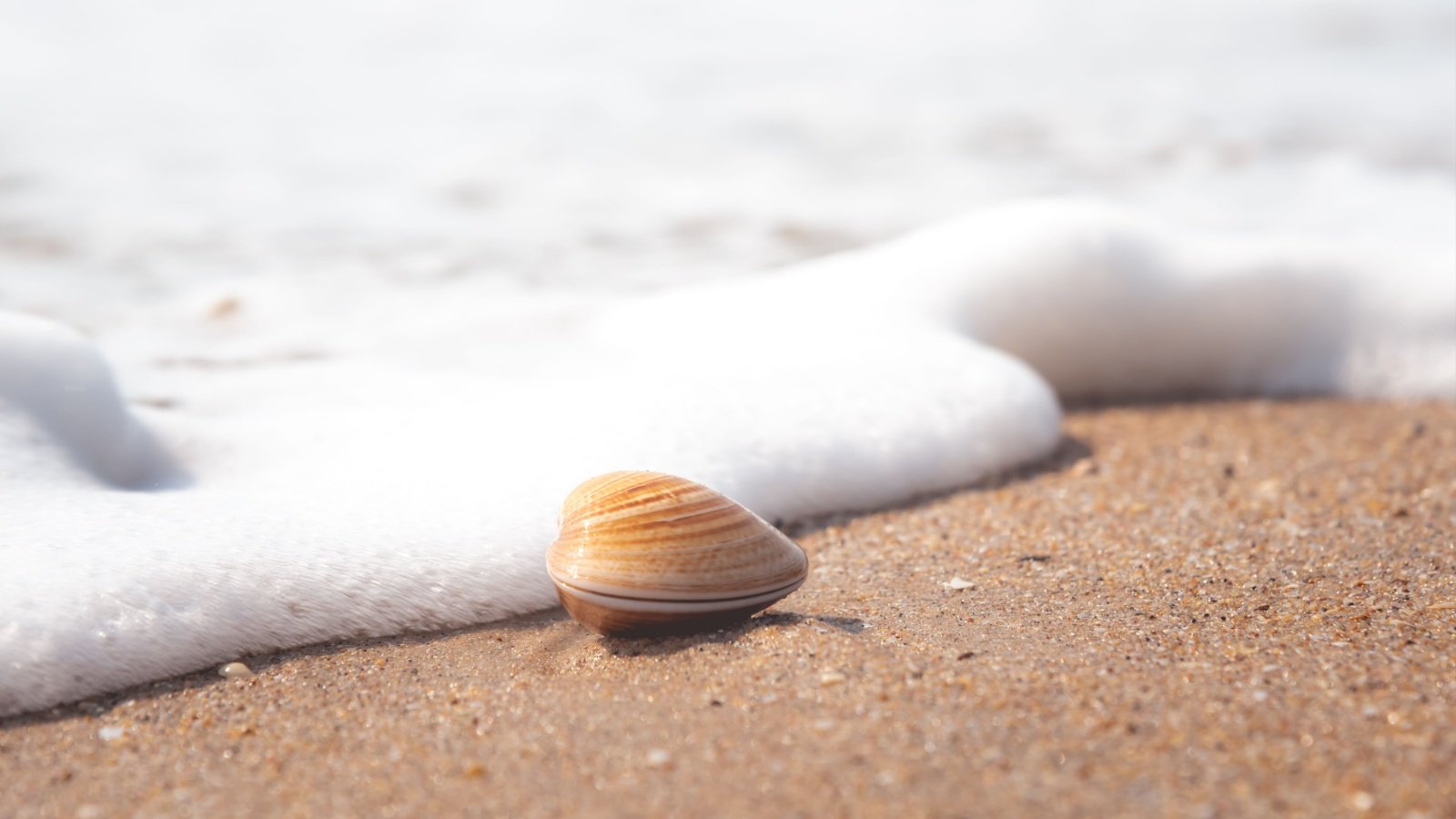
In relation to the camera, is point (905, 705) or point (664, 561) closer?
point (905, 705)

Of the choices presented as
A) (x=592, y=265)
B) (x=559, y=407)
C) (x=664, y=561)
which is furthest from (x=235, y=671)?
(x=592, y=265)

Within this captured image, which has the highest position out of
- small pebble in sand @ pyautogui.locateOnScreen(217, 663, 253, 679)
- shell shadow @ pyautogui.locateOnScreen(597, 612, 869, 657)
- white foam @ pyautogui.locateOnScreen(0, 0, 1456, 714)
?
white foam @ pyautogui.locateOnScreen(0, 0, 1456, 714)

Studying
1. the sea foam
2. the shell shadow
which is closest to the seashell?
the shell shadow

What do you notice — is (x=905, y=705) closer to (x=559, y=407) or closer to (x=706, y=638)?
(x=706, y=638)

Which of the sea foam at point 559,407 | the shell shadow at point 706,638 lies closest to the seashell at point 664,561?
the shell shadow at point 706,638

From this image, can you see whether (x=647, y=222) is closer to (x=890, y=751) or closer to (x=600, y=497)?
(x=600, y=497)

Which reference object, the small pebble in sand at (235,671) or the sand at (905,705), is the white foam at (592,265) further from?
the sand at (905,705)

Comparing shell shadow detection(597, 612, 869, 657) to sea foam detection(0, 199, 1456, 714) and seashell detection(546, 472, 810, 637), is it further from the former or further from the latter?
sea foam detection(0, 199, 1456, 714)
